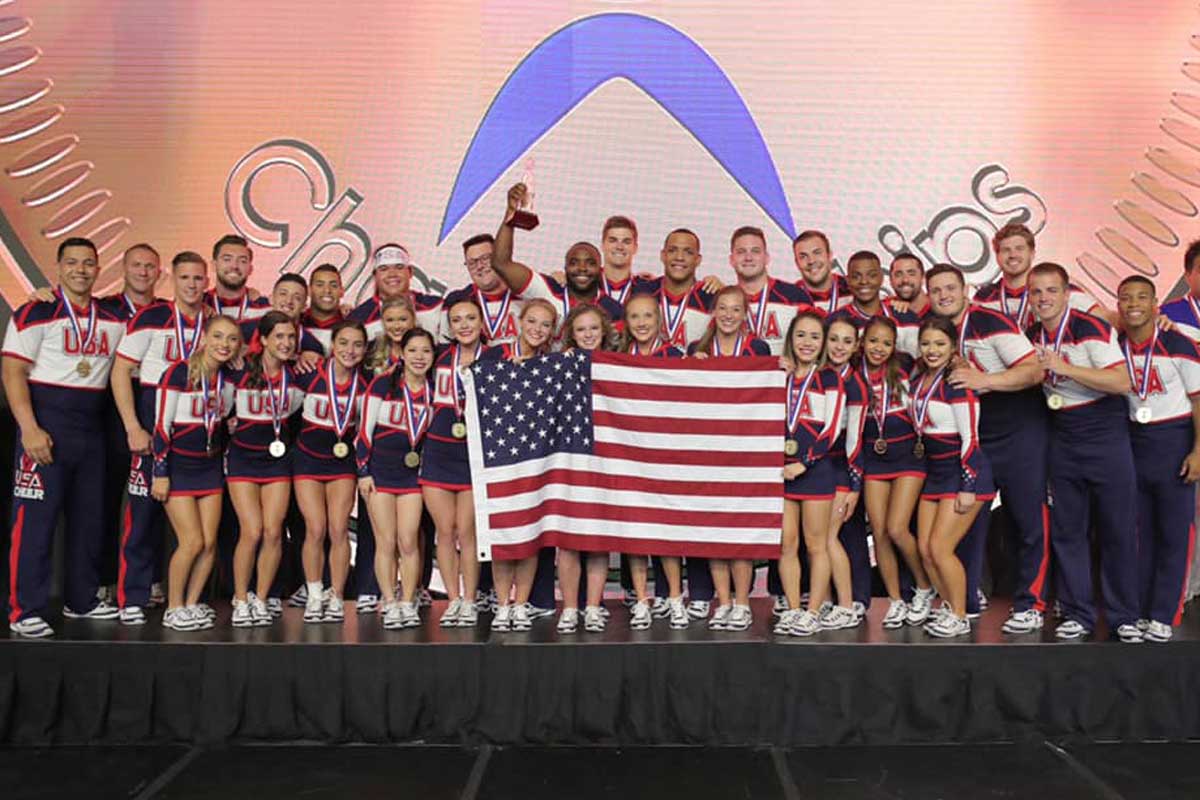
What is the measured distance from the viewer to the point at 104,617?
4.93 metres

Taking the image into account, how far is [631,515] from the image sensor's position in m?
4.73

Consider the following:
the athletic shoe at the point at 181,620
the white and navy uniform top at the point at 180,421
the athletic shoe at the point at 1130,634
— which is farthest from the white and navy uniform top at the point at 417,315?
the athletic shoe at the point at 1130,634

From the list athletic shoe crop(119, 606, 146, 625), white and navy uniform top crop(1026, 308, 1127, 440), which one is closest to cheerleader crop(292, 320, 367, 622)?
athletic shoe crop(119, 606, 146, 625)

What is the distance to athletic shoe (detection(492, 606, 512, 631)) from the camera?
15.1 feet

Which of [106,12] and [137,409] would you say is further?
[106,12]

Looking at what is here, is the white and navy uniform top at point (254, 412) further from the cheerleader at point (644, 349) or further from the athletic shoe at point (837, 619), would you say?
the athletic shoe at point (837, 619)

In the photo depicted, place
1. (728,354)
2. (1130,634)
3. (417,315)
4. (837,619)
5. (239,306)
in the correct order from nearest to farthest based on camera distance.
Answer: (1130,634)
(837,619)
(728,354)
(239,306)
(417,315)

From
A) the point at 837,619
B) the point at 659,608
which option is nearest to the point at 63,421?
the point at 659,608

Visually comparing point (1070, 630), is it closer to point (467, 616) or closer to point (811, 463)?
point (811, 463)

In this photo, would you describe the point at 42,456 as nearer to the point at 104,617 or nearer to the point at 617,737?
the point at 104,617

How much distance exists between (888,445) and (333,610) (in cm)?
270

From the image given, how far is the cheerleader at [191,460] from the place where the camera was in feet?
15.3

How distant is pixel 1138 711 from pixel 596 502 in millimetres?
2478

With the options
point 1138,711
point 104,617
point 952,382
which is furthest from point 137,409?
point 1138,711
